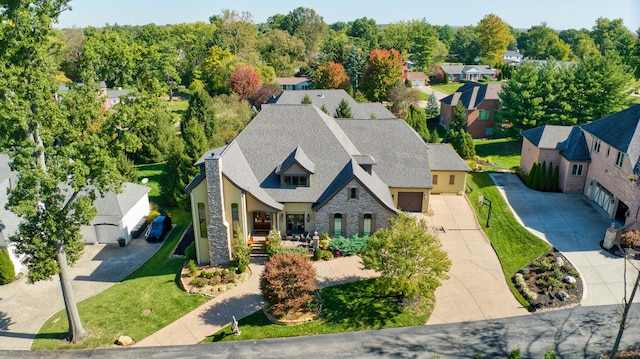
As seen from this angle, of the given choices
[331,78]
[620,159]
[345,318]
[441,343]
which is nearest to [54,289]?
[345,318]

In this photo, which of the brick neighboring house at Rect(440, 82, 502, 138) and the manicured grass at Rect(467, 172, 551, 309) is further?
the brick neighboring house at Rect(440, 82, 502, 138)

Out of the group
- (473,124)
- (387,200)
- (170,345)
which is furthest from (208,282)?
(473,124)

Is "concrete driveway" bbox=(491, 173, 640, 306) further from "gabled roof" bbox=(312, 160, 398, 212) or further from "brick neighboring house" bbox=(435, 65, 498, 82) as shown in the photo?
"brick neighboring house" bbox=(435, 65, 498, 82)

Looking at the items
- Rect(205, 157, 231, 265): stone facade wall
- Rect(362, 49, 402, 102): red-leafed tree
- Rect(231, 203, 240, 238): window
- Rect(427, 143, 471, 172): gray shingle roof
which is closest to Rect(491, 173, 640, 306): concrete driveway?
Rect(427, 143, 471, 172): gray shingle roof

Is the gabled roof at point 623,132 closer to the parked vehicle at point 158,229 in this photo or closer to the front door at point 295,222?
the front door at point 295,222

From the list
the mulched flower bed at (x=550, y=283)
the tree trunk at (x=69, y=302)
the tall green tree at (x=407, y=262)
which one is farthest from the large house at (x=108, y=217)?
the mulched flower bed at (x=550, y=283)

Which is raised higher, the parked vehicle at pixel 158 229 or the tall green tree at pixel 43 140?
the tall green tree at pixel 43 140

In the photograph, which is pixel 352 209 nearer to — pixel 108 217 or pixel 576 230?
pixel 576 230
